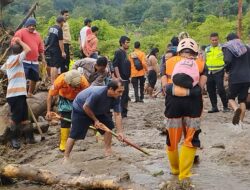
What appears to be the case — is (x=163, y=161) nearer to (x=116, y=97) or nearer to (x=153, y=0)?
(x=116, y=97)

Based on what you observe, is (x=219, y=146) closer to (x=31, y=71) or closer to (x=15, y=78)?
(x=15, y=78)

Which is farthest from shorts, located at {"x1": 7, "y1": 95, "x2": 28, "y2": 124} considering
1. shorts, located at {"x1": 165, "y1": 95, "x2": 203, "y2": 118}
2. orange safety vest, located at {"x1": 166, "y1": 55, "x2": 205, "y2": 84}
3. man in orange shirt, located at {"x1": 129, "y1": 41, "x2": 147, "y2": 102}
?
man in orange shirt, located at {"x1": 129, "y1": 41, "x2": 147, "y2": 102}

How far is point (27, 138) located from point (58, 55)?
→ 2.43 meters

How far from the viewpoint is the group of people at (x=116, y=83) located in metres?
5.84

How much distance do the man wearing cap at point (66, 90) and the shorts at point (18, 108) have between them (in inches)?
50.0

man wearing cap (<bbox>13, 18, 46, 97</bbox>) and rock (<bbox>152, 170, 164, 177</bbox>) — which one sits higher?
man wearing cap (<bbox>13, 18, 46, 97</bbox>)

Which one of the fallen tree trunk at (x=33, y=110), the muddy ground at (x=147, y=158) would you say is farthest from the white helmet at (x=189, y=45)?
the fallen tree trunk at (x=33, y=110)

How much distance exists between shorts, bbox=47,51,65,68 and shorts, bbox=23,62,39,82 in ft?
3.34

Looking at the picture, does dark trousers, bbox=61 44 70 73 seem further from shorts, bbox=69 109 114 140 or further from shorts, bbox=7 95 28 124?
shorts, bbox=69 109 114 140

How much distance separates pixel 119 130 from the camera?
7195mm

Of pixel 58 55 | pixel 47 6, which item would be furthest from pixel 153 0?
pixel 58 55

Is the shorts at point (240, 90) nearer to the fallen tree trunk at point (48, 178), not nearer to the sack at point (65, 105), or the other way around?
the sack at point (65, 105)

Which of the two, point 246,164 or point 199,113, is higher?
point 199,113

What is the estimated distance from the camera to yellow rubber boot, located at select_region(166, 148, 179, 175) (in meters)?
6.13
